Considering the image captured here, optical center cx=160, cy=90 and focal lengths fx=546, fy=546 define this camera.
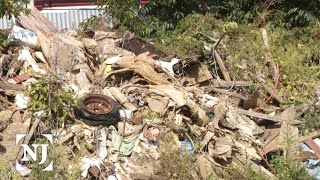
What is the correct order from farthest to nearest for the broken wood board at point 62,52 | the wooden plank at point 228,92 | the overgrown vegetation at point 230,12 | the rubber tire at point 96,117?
1. the overgrown vegetation at point 230,12
2. the wooden plank at point 228,92
3. the broken wood board at point 62,52
4. the rubber tire at point 96,117

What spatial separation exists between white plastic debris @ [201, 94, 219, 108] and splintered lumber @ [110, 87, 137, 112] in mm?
1119

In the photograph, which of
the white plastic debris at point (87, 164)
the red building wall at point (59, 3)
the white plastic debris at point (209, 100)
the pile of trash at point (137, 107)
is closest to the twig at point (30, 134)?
the pile of trash at point (137, 107)

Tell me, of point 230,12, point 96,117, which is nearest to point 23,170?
point 96,117

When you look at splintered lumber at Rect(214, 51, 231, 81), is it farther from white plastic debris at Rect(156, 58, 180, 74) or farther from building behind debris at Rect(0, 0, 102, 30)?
building behind debris at Rect(0, 0, 102, 30)

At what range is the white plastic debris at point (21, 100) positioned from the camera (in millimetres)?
7207

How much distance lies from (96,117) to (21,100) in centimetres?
A: 109

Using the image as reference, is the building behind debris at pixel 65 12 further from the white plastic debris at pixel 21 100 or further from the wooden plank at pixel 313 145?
the wooden plank at pixel 313 145

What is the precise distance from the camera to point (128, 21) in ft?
33.6

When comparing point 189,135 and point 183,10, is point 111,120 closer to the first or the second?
point 189,135

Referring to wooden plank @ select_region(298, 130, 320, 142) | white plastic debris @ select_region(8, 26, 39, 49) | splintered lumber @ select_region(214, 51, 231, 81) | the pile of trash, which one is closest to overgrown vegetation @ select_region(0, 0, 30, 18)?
the pile of trash

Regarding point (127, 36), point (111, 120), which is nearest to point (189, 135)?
point (111, 120)

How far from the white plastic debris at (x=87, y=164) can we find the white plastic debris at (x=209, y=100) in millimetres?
2064

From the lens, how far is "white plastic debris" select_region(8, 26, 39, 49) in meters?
8.36

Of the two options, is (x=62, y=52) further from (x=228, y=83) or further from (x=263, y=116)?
(x=263, y=116)
